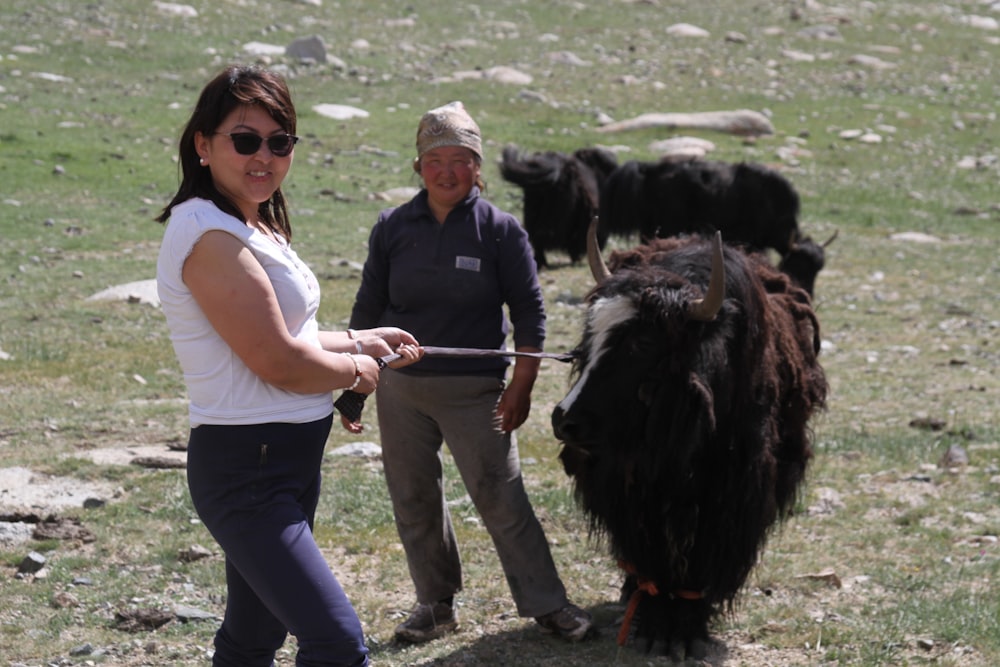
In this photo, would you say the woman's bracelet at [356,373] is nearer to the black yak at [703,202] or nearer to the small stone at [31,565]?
the small stone at [31,565]

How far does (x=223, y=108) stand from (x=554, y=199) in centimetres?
1171

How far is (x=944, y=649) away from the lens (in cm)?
491

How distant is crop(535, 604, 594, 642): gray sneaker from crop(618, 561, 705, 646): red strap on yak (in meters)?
0.14

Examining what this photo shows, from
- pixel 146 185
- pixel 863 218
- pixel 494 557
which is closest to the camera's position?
pixel 494 557

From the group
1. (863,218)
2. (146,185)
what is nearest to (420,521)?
(146,185)

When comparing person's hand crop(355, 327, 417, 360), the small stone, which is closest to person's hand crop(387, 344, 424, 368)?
person's hand crop(355, 327, 417, 360)

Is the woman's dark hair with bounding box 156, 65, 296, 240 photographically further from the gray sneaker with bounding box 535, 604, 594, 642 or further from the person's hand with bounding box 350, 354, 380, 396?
the gray sneaker with bounding box 535, 604, 594, 642

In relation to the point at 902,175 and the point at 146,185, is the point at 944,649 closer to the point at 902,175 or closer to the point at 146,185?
the point at 146,185

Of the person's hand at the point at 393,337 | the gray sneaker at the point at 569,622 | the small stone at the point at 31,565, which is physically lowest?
the small stone at the point at 31,565

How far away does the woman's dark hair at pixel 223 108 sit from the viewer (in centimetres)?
323

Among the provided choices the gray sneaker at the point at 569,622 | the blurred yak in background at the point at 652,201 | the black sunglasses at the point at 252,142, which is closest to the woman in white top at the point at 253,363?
the black sunglasses at the point at 252,142

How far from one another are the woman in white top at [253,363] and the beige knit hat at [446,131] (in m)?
1.46

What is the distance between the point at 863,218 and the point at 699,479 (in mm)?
13948

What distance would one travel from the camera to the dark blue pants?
3.11 meters
